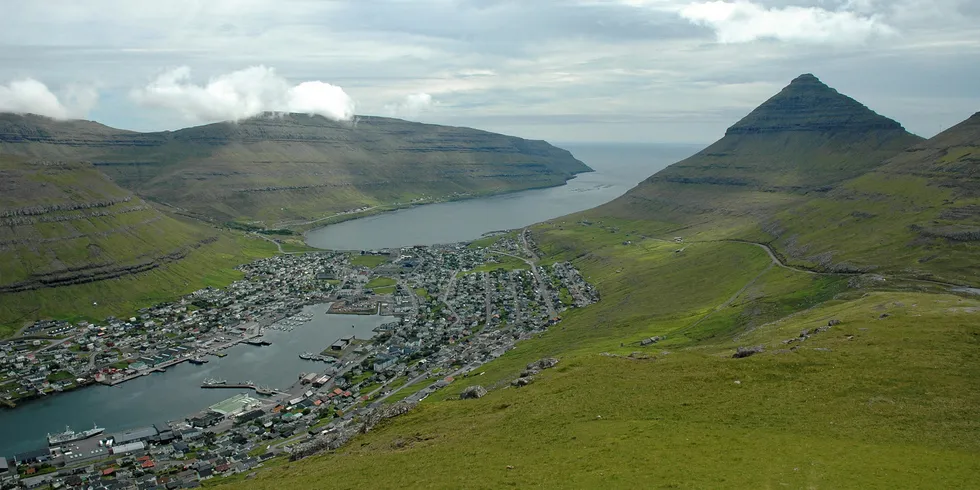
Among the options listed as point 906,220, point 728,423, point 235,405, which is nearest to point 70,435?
point 235,405

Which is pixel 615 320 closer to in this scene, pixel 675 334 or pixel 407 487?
pixel 675 334

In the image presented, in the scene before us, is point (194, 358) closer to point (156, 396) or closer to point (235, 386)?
point (156, 396)

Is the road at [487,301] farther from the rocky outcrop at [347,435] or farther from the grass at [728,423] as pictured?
the grass at [728,423]

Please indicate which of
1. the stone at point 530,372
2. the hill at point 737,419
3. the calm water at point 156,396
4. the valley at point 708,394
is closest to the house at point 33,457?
the calm water at point 156,396

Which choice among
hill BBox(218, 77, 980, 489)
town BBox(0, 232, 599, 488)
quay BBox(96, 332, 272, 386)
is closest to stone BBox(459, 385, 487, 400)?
hill BBox(218, 77, 980, 489)

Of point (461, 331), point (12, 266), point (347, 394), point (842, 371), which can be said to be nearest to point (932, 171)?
point (461, 331)
